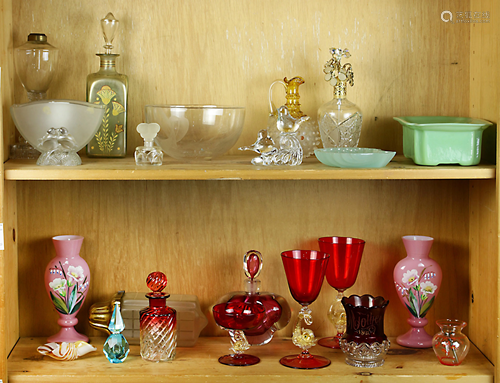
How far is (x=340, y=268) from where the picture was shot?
4.06ft

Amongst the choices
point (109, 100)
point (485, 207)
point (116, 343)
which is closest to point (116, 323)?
point (116, 343)

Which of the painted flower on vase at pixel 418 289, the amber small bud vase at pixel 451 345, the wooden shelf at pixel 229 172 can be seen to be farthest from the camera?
the painted flower on vase at pixel 418 289

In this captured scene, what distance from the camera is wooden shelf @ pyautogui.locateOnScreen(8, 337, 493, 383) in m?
1.08

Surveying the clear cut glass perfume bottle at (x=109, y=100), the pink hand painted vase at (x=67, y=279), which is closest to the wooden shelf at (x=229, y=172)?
the clear cut glass perfume bottle at (x=109, y=100)

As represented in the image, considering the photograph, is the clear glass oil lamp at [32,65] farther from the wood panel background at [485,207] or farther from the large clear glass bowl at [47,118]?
the wood panel background at [485,207]

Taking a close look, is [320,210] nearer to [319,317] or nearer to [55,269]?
[319,317]

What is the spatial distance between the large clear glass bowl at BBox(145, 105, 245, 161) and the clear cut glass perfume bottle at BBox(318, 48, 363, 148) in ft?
0.62

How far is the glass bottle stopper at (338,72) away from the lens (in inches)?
47.7

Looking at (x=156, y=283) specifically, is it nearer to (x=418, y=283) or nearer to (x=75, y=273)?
(x=75, y=273)

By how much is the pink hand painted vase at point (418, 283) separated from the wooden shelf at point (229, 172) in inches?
9.0

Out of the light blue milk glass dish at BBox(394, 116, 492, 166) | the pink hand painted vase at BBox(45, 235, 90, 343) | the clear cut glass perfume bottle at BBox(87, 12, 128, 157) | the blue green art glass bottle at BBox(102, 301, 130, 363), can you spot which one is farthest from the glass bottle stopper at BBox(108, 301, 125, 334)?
the light blue milk glass dish at BBox(394, 116, 492, 166)

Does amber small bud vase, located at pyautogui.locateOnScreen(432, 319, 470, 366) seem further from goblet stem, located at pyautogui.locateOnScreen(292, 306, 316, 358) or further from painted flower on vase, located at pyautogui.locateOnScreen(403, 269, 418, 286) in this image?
goblet stem, located at pyautogui.locateOnScreen(292, 306, 316, 358)

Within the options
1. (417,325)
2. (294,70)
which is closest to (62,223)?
(294,70)

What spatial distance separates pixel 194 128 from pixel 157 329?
410mm
